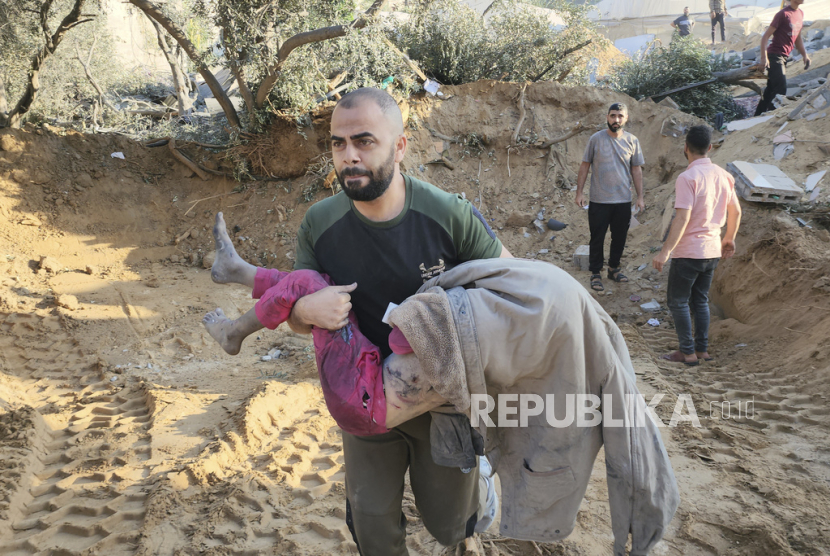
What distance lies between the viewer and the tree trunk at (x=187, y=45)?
7.12 meters

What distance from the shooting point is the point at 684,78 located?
1046cm

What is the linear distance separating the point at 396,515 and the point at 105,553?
179 cm

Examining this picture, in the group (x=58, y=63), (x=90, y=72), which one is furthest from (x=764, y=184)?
(x=58, y=63)

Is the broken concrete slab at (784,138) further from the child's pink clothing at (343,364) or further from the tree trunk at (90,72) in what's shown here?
the tree trunk at (90,72)

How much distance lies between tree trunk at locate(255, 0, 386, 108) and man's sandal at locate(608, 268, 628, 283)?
4.47 meters

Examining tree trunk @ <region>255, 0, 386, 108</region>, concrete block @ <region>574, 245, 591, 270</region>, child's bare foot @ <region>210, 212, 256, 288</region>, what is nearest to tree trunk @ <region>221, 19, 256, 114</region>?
tree trunk @ <region>255, 0, 386, 108</region>

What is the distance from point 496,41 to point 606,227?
199 inches

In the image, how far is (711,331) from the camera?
544cm

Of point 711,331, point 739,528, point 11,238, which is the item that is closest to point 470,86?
point 711,331

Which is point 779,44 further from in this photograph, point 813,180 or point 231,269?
point 231,269

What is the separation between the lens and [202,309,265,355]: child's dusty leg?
224 cm

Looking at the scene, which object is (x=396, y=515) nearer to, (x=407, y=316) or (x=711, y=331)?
(x=407, y=316)

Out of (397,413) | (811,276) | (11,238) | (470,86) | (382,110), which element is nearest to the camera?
(397,413)

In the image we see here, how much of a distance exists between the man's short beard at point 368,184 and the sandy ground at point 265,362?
1919mm
